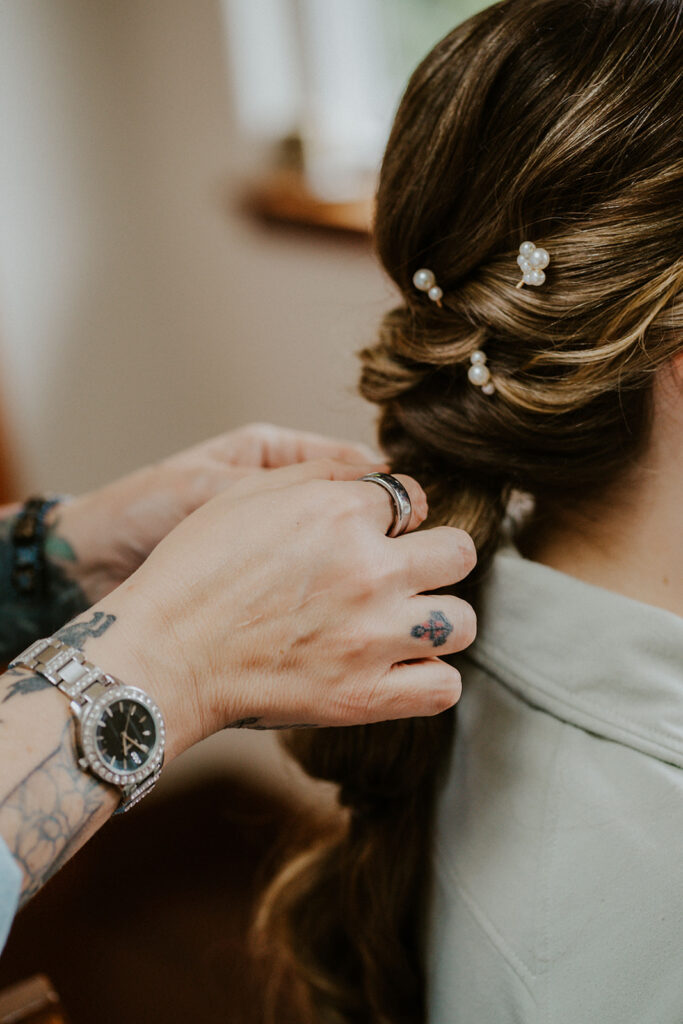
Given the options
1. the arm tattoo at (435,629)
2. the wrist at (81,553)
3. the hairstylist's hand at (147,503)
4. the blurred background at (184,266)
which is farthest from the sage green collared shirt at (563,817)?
the blurred background at (184,266)

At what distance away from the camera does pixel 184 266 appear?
2.31 metres

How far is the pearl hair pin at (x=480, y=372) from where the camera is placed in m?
0.65

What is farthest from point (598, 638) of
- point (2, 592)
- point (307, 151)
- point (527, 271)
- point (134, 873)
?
point (307, 151)

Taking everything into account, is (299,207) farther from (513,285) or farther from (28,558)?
(513,285)

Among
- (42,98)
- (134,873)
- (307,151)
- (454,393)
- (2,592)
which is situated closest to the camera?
(454,393)

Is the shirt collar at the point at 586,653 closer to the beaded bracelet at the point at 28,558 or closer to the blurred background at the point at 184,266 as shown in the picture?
the beaded bracelet at the point at 28,558

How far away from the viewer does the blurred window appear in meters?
1.87

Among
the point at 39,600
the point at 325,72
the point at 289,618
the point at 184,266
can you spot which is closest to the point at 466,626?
the point at 289,618

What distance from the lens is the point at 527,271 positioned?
2.03ft

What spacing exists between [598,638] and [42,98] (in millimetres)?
2116

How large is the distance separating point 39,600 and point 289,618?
0.54 meters

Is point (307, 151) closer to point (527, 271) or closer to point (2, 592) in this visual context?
point (2, 592)

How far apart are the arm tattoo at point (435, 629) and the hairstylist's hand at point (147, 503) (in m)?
0.37

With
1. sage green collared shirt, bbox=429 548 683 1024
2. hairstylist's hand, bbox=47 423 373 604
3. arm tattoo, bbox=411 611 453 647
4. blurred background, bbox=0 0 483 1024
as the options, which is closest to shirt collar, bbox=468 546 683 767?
sage green collared shirt, bbox=429 548 683 1024
